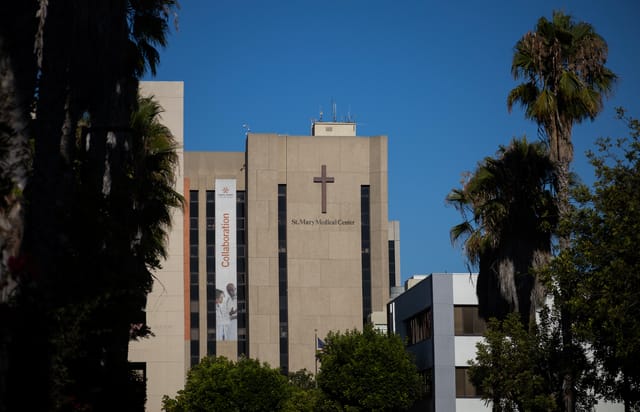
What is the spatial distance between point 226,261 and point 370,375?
74364 millimetres

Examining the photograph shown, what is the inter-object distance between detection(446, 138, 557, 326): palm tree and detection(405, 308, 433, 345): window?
17.7m

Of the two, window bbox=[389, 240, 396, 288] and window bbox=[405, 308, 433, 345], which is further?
window bbox=[389, 240, 396, 288]

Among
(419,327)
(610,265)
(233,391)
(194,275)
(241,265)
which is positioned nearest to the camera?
(610,265)

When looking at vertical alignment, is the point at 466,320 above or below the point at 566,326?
above

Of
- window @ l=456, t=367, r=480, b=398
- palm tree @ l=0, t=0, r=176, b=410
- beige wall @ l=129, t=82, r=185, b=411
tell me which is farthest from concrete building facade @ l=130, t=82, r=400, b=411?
palm tree @ l=0, t=0, r=176, b=410

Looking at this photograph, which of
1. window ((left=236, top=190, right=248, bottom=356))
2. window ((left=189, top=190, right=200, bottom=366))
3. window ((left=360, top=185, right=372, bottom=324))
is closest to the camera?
window ((left=189, top=190, right=200, bottom=366))

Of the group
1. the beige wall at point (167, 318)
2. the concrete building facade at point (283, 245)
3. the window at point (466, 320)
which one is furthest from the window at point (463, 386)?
the concrete building facade at point (283, 245)

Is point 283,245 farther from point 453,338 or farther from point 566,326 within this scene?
point 566,326

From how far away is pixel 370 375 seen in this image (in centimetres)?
5950

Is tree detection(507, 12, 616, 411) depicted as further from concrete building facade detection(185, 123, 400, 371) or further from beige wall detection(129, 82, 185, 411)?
concrete building facade detection(185, 123, 400, 371)

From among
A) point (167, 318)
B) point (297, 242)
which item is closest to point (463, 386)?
point (167, 318)

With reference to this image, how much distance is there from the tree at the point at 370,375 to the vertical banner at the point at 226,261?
71018mm

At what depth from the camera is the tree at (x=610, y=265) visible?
95.6 feet

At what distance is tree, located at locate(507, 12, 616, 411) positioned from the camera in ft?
118
